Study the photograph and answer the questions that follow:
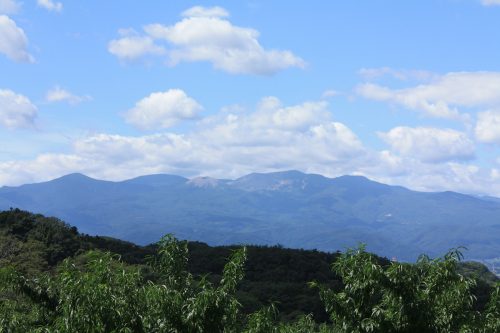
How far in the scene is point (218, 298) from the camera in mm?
10180

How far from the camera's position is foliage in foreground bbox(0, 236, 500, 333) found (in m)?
9.90

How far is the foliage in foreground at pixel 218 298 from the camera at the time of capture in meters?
9.90

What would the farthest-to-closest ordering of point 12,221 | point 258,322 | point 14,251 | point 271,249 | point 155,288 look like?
point 271,249 < point 12,221 < point 14,251 < point 258,322 < point 155,288

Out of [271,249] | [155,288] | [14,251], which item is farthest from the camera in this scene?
[271,249]

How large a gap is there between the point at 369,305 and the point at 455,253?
6.10 feet

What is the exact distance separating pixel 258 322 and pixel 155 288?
199 centimetres

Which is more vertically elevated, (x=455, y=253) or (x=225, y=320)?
(x=455, y=253)

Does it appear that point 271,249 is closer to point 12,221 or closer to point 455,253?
point 12,221

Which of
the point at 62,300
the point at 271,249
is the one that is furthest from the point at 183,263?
the point at 271,249

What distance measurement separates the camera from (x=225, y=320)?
10438 mm

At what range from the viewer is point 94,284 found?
32.5 feet

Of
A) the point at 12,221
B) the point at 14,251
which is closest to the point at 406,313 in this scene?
the point at 14,251

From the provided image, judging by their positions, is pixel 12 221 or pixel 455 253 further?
pixel 12 221

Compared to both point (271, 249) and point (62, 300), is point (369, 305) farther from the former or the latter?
point (271, 249)
